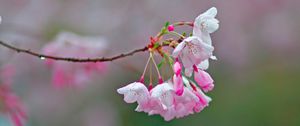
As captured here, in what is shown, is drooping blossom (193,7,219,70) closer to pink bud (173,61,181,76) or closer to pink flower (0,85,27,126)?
pink bud (173,61,181,76)

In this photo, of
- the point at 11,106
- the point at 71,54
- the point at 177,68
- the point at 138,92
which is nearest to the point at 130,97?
the point at 138,92

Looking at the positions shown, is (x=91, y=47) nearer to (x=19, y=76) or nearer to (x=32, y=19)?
(x=32, y=19)

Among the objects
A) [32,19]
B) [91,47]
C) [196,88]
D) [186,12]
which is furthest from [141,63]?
[196,88]

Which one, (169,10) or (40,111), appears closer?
(169,10)

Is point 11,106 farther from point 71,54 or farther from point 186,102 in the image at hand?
point 186,102

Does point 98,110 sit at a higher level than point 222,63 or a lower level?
lower

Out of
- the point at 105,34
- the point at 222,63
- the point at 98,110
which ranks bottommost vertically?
the point at 98,110

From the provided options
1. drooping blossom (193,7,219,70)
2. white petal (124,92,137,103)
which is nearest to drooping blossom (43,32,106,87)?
white petal (124,92,137,103)

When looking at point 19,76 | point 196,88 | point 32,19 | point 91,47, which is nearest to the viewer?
point 196,88
